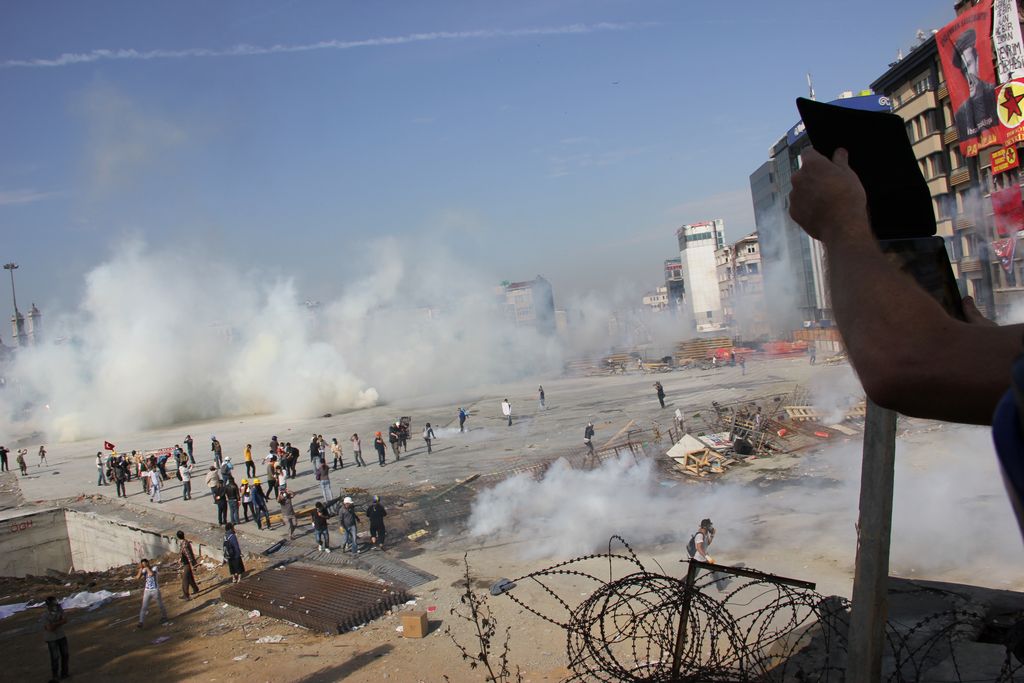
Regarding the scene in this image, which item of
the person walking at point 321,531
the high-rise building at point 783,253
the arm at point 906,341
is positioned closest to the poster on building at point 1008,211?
the high-rise building at point 783,253

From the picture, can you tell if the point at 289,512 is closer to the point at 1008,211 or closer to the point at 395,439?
the point at 395,439

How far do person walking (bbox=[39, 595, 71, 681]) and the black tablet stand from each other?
1167 centimetres

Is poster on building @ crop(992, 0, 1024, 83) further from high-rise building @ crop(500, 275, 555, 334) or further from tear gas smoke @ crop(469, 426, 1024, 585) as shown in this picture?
high-rise building @ crop(500, 275, 555, 334)

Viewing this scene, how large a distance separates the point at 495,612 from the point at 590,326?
2132 inches

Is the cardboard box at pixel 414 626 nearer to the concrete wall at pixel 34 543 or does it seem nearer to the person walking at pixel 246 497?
the person walking at pixel 246 497

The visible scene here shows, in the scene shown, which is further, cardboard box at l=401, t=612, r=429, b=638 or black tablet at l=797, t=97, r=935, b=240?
cardboard box at l=401, t=612, r=429, b=638

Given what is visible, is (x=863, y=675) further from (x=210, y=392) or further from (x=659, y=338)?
(x=659, y=338)

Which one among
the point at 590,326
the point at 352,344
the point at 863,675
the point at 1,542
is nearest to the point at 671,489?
the point at 863,675

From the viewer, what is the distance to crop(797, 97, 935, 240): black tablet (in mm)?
2016

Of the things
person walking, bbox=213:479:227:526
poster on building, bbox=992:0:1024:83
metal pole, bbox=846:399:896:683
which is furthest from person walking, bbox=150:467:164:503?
poster on building, bbox=992:0:1024:83

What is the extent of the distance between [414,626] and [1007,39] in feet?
93.6

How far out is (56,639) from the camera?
10086 mm

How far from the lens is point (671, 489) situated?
632 inches

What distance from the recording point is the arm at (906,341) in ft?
3.34
